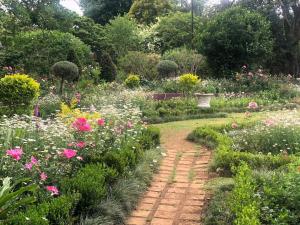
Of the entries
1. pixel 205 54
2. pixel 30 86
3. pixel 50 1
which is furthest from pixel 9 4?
pixel 30 86

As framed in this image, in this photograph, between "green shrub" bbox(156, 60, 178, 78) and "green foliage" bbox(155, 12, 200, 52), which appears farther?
"green foliage" bbox(155, 12, 200, 52)

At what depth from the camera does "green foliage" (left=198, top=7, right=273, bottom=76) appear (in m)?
17.8

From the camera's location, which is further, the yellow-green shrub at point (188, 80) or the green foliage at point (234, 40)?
the green foliage at point (234, 40)

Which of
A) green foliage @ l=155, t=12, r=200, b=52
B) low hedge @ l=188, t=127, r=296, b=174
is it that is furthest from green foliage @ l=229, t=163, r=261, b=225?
green foliage @ l=155, t=12, r=200, b=52

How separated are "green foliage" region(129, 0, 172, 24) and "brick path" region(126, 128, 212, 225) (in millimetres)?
23949

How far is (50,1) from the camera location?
20969 mm

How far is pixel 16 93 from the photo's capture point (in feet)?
31.2

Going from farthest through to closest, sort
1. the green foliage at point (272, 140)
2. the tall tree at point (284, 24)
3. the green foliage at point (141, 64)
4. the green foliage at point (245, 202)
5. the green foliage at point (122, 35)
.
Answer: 1. the green foliage at point (122, 35)
2. the tall tree at point (284, 24)
3. the green foliage at point (141, 64)
4. the green foliage at point (272, 140)
5. the green foliage at point (245, 202)

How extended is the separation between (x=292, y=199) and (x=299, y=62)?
1934 centimetres

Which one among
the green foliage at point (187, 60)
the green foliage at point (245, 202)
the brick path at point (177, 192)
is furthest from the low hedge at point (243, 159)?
the green foliage at point (187, 60)

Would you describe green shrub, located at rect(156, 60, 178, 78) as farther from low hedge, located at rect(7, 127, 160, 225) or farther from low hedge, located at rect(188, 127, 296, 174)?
low hedge, located at rect(7, 127, 160, 225)

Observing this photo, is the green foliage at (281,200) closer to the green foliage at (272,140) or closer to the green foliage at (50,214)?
the green foliage at (50,214)

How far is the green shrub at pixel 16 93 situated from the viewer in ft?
31.3

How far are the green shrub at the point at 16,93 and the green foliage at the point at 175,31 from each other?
15.3m
